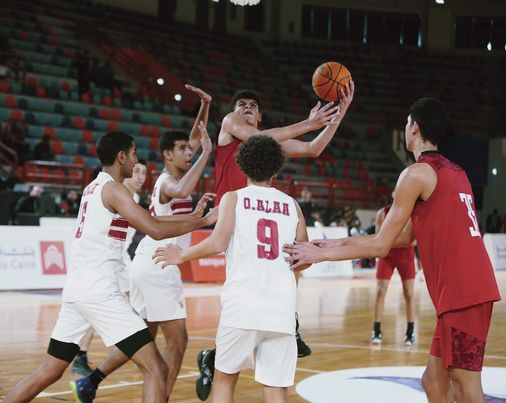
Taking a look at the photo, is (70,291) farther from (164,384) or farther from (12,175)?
(12,175)

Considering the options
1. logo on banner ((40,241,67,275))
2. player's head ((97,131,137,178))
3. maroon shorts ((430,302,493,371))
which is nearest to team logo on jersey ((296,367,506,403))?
maroon shorts ((430,302,493,371))

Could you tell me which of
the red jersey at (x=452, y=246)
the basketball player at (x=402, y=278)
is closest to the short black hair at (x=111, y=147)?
the red jersey at (x=452, y=246)

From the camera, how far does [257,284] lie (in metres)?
4.49

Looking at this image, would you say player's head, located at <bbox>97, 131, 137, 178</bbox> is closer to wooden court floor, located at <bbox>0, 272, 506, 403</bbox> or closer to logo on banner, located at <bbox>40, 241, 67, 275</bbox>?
wooden court floor, located at <bbox>0, 272, 506, 403</bbox>

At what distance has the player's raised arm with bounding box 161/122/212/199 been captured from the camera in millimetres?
5918

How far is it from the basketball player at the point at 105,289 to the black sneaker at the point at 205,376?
41.9 inches

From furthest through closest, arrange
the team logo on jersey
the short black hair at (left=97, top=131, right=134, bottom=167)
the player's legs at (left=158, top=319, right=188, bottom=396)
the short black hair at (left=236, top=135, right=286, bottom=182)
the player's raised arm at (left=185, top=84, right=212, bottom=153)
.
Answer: the team logo on jersey < the player's raised arm at (left=185, top=84, right=212, bottom=153) < the player's legs at (left=158, top=319, right=188, bottom=396) < the short black hair at (left=97, top=131, right=134, bottom=167) < the short black hair at (left=236, top=135, right=286, bottom=182)

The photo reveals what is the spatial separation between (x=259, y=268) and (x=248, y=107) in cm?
211

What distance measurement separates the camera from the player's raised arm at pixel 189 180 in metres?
5.92

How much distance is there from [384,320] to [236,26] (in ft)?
73.0

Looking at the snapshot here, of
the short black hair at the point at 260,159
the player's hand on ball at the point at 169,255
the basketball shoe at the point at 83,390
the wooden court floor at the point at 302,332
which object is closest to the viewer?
the short black hair at the point at 260,159

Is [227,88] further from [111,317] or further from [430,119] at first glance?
[430,119]

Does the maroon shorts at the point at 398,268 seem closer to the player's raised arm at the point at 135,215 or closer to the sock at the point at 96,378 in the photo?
the sock at the point at 96,378

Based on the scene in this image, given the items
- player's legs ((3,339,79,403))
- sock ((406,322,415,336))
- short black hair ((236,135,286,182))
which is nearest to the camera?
short black hair ((236,135,286,182))
